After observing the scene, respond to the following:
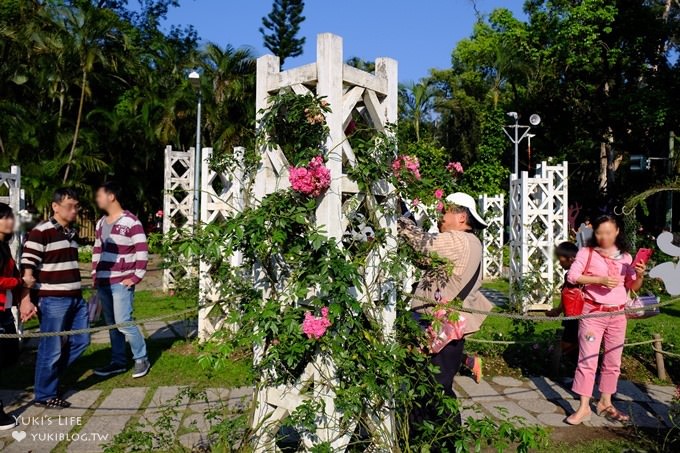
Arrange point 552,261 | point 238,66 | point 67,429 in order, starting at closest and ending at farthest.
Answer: point 67,429, point 552,261, point 238,66

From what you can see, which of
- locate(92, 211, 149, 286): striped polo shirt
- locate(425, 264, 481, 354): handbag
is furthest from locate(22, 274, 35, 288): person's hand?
locate(425, 264, 481, 354): handbag

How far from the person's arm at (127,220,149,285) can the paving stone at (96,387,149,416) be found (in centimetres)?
97

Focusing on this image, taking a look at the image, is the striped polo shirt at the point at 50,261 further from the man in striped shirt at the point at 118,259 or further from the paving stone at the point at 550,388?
the paving stone at the point at 550,388

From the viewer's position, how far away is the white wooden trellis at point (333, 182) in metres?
2.89

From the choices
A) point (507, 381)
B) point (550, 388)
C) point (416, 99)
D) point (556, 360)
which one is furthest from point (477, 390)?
point (416, 99)

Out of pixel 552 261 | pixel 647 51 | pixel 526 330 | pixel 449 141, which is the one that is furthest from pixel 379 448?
pixel 449 141

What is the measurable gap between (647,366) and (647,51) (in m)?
21.1

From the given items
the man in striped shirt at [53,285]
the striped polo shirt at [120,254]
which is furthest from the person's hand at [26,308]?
the striped polo shirt at [120,254]

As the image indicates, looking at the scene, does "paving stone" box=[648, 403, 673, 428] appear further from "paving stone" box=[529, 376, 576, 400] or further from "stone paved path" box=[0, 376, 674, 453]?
"paving stone" box=[529, 376, 576, 400]

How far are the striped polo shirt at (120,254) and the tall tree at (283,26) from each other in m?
26.9

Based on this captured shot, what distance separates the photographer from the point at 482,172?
28.2 metres

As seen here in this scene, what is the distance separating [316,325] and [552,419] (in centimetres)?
297

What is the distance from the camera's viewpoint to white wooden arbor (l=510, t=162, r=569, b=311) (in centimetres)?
1024

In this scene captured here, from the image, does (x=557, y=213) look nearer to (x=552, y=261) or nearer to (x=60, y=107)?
(x=552, y=261)
